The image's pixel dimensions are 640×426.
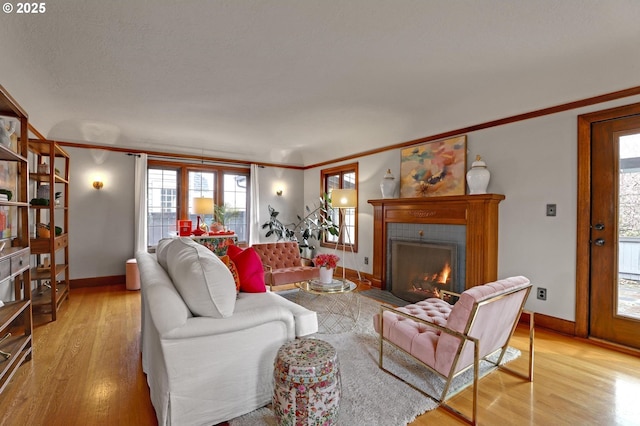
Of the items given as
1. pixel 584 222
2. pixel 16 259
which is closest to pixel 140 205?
pixel 16 259

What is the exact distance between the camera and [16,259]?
244 centimetres

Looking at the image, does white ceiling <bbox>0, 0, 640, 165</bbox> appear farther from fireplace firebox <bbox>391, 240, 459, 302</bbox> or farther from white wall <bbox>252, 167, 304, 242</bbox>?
white wall <bbox>252, 167, 304, 242</bbox>

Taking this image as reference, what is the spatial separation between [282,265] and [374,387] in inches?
119

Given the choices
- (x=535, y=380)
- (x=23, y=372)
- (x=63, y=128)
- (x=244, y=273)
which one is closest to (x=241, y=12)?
(x=244, y=273)

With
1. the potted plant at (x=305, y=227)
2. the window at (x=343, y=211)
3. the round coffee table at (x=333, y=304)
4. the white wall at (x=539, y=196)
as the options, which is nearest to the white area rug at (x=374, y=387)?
the round coffee table at (x=333, y=304)

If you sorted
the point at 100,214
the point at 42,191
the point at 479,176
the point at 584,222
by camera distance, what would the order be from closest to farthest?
1. the point at 584,222
2. the point at 479,176
3. the point at 42,191
4. the point at 100,214

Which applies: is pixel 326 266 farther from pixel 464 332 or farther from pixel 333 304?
pixel 464 332

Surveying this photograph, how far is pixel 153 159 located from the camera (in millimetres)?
5848

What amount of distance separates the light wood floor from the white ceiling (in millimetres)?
2533

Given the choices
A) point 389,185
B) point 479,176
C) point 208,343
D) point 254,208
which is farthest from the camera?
point 254,208

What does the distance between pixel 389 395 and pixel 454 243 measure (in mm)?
2483

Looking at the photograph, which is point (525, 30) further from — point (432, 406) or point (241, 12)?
point (432, 406)

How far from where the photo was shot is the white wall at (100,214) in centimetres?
523

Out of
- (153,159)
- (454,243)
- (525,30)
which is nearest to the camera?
(525,30)
